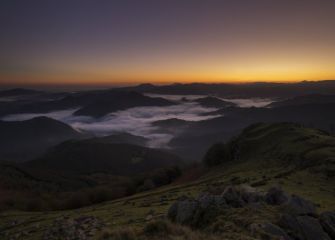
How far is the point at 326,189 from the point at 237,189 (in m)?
27.1

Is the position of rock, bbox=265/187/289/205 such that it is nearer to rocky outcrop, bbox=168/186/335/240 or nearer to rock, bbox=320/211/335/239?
rocky outcrop, bbox=168/186/335/240

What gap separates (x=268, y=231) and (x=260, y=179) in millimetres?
45114

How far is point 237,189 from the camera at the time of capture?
3197cm

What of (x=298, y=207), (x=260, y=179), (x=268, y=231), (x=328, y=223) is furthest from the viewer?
(x=260, y=179)

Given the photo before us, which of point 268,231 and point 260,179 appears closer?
point 268,231

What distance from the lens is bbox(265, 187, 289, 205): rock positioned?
29947mm

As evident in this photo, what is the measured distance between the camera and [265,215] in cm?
2434

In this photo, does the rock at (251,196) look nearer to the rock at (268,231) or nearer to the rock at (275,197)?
the rock at (275,197)

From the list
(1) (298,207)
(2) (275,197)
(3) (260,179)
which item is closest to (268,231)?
(1) (298,207)

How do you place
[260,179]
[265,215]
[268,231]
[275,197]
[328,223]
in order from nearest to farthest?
[268,231] < [328,223] < [265,215] < [275,197] < [260,179]

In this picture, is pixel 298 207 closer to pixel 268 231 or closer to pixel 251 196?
pixel 268 231

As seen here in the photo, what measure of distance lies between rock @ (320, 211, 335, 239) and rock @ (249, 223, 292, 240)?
12.7 ft

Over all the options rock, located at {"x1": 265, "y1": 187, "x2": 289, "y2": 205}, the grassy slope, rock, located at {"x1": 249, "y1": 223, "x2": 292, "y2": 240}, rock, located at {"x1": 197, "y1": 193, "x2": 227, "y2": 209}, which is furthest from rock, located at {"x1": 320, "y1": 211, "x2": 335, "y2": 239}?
the grassy slope

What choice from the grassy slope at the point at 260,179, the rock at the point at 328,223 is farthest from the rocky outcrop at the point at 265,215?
the grassy slope at the point at 260,179
